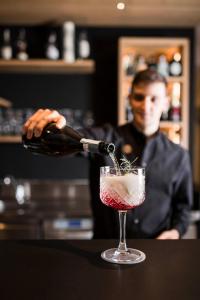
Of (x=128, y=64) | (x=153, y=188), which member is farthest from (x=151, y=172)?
(x=128, y=64)

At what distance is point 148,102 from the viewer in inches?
55.6

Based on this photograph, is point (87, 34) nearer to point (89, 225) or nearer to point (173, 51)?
point (173, 51)

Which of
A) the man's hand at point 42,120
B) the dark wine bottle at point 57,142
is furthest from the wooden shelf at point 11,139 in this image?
the man's hand at point 42,120

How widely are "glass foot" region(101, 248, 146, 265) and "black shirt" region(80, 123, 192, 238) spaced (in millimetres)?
543

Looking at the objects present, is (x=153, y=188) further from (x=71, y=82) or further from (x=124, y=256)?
(x=71, y=82)

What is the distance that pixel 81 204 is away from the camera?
3.15 m

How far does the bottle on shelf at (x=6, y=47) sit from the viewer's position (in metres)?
3.20

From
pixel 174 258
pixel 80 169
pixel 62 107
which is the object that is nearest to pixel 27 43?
pixel 62 107

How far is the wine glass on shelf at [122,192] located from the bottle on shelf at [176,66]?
96.3 inches

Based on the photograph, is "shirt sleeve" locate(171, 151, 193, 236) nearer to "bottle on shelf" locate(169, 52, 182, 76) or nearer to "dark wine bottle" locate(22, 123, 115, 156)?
"dark wine bottle" locate(22, 123, 115, 156)

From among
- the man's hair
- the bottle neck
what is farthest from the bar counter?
the man's hair

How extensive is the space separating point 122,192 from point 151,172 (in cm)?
65

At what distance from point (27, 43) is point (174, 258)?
2.89 meters

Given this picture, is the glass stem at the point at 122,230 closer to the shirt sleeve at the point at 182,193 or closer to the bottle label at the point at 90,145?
the bottle label at the point at 90,145
